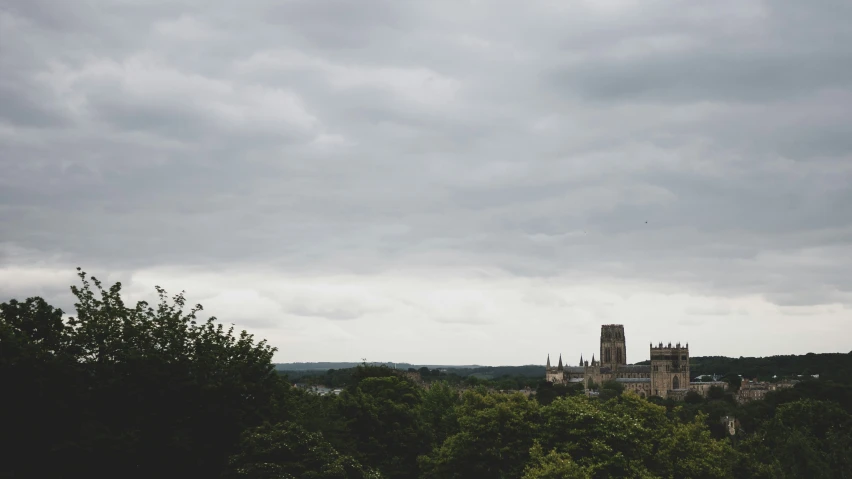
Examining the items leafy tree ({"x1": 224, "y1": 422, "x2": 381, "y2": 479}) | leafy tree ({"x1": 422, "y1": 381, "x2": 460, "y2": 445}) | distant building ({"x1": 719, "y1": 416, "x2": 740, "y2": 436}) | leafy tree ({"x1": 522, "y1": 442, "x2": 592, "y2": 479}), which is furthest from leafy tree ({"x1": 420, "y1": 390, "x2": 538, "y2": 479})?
distant building ({"x1": 719, "y1": 416, "x2": 740, "y2": 436})

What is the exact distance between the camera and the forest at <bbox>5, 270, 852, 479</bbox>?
4047 centimetres

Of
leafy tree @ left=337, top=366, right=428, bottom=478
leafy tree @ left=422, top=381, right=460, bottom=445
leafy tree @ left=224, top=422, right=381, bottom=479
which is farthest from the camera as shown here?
leafy tree @ left=422, top=381, right=460, bottom=445

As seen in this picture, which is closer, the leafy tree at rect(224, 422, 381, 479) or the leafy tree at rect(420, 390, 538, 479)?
the leafy tree at rect(224, 422, 381, 479)

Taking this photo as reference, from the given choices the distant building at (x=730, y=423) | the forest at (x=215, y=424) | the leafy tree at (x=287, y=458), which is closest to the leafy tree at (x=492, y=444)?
the forest at (x=215, y=424)

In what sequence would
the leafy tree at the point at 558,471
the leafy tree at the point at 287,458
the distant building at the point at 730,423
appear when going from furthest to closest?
the distant building at the point at 730,423, the leafy tree at the point at 558,471, the leafy tree at the point at 287,458

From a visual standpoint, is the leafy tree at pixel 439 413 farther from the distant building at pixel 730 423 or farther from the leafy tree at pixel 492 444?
the distant building at pixel 730 423

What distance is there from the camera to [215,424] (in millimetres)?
46219

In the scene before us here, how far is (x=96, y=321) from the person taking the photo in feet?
149

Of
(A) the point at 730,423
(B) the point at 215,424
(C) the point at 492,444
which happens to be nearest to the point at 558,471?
(C) the point at 492,444

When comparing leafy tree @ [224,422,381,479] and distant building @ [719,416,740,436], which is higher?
leafy tree @ [224,422,381,479]

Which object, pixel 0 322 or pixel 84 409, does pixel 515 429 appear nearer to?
pixel 84 409

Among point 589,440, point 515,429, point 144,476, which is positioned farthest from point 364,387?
point 144,476

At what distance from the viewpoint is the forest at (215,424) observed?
4047 centimetres

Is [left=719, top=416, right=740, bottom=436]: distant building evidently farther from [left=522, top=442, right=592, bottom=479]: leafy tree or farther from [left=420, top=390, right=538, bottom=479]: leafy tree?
[left=522, top=442, right=592, bottom=479]: leafy tree
